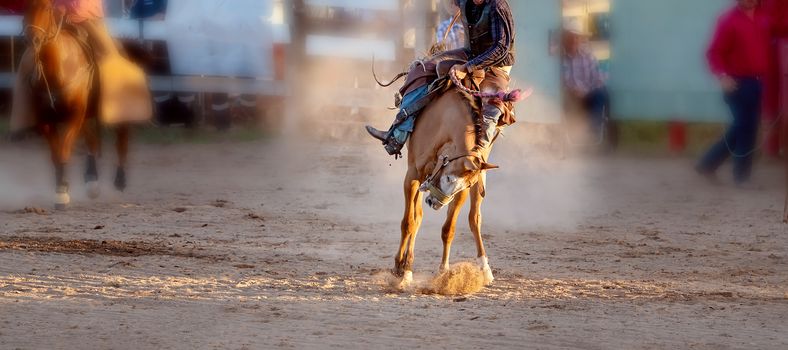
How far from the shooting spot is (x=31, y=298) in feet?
27.5

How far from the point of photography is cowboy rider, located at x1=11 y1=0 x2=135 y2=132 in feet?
44.1

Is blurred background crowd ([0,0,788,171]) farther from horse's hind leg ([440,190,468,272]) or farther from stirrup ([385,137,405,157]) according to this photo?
stirrup ([385,137,405,157])

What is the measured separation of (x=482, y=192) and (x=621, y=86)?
35.2 ft

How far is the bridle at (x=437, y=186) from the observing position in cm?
851

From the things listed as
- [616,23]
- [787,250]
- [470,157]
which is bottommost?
[787,250]

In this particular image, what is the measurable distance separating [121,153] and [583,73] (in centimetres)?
726

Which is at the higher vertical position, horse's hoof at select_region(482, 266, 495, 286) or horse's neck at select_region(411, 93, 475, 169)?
horse's neck at select_region(411, 93, 475, 169)

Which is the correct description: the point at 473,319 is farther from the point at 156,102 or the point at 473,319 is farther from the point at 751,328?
the point at 156,102

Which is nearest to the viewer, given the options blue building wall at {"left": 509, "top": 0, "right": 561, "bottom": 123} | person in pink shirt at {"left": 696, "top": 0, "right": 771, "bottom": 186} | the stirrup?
the stirrup

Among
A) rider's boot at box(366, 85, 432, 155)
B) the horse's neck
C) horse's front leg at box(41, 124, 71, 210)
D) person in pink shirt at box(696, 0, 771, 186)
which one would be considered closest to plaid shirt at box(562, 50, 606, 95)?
person in pink shirt at box(696, 0, 771, 186)

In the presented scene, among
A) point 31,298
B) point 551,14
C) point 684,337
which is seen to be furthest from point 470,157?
point 551,14

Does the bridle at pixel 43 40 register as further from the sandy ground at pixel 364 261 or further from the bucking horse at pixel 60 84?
the sandy ground at pixel 364 261

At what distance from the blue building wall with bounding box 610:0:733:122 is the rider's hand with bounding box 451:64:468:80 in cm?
1025

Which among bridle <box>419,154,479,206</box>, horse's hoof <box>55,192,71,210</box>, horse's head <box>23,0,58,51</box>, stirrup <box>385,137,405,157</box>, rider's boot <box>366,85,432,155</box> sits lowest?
horse's hoof <box>55,192,71,210</box>
